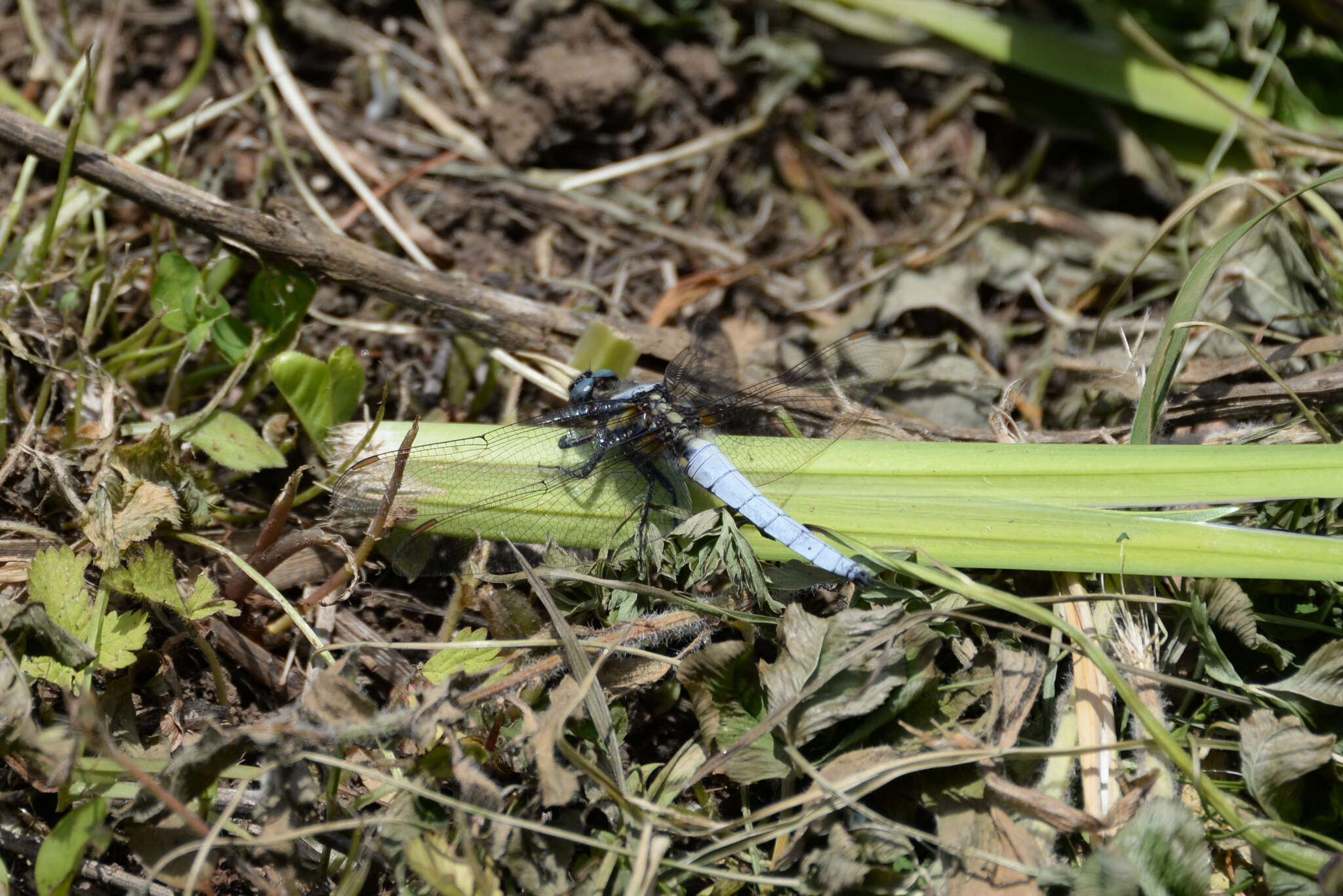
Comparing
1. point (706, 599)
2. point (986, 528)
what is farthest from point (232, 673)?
point (986, 528)

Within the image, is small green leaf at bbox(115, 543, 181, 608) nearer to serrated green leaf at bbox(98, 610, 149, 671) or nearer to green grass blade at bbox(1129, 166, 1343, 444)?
serrated green leaf at bbox(98, 610, 149, 671)

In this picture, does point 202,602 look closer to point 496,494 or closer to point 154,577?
point 154,577

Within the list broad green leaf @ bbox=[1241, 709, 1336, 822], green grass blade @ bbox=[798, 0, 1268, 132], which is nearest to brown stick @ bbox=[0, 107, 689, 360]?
broad green leaf @ bbox=[1241, 709, 1336, 822]

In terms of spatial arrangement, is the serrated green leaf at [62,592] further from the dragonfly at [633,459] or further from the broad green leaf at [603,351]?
the broad green leaf at [603,351]

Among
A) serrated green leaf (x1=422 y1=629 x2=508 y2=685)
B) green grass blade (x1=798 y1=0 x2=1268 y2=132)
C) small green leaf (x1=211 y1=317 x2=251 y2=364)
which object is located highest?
green grass blade (x1=798 y1=0 x2=1268 y2=132)

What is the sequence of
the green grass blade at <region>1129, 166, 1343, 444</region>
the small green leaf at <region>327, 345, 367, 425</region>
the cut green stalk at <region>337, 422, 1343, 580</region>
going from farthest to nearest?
the small green leaf at <region>327, 345, 367, 425</region> → the green grass blade at <region>1129, 166, 1343, 444</region> → the cut green stalk at <region>337, 422, 1343, 580</region>

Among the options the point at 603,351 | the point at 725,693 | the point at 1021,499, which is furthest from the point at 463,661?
the point at 1021,499
